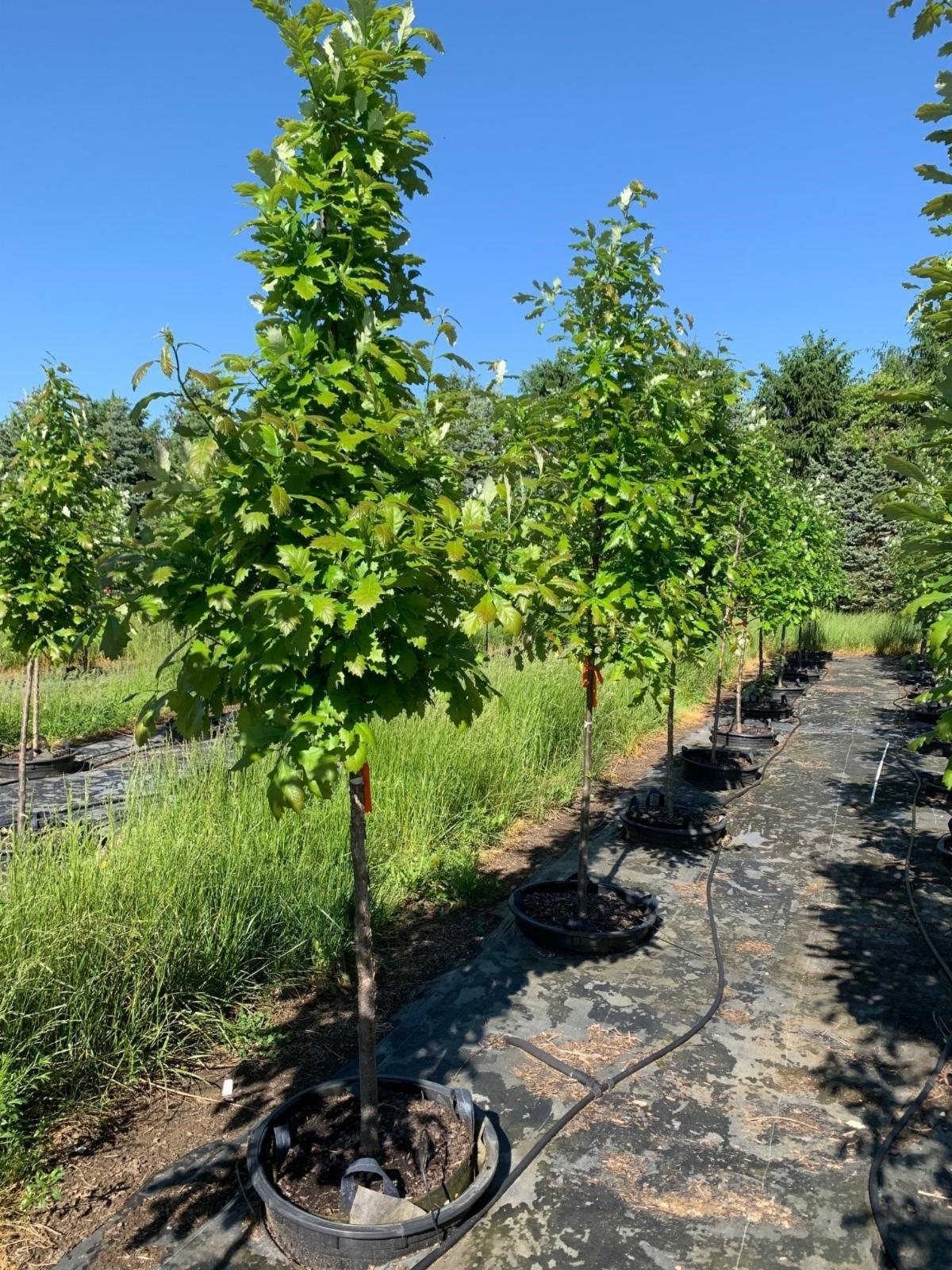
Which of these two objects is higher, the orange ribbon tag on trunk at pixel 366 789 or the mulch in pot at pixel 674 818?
the orange ribbon tag on trunk at pixel 366 789

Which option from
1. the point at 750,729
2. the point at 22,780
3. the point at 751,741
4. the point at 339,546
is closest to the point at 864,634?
the point at 750,729

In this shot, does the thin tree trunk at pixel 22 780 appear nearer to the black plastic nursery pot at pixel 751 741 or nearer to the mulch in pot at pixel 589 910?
the mulch in pot at pixel 589 910

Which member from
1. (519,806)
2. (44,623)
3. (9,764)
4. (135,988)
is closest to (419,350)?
(135,988)

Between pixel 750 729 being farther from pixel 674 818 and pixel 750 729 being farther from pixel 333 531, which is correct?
pixel 333 531

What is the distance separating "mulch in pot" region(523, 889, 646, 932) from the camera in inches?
170

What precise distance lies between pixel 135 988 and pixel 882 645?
68.3ft

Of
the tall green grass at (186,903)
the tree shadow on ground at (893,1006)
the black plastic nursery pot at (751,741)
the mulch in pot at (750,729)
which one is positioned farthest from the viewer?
the mulch in pot at (750,729)

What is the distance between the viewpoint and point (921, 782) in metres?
7.11

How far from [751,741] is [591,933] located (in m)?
5.72

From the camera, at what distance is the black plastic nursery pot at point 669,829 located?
5777 mm

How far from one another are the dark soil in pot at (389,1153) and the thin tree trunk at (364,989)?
4.0 inches

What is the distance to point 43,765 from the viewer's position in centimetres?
782

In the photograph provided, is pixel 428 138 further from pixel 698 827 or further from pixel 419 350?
pixel 698 827

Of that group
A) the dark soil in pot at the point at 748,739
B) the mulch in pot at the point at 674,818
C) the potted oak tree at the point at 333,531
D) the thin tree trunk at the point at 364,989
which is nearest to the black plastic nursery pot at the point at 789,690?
the dark soil in pot at the point at 748,739
